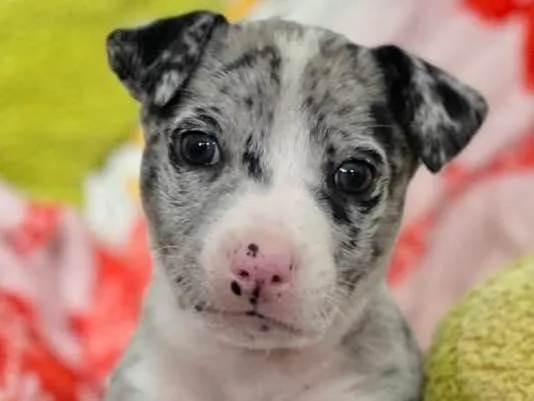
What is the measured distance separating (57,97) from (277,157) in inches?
55.8

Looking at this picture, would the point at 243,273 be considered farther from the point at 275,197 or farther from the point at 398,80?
the point at 398,80

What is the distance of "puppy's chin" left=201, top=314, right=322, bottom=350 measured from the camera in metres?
1.68

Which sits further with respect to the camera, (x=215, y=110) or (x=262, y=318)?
(x=215, y=110)

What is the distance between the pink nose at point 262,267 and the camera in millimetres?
1584

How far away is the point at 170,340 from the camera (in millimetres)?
1955

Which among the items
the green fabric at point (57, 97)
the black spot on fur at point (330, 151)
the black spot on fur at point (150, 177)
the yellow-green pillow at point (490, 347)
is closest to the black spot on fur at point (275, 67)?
the black spot on fur at point (330, 151)

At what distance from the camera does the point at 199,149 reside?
1.80 metres

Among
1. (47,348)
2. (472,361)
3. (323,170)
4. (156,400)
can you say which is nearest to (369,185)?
(323,170)

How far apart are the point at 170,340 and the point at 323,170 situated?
383 millimetres

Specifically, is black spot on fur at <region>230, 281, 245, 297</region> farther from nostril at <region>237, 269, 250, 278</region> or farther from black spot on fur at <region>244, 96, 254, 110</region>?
black spot on fur at <region>244, 96, 254, 110</region>

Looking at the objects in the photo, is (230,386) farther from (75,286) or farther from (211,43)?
(75,286)

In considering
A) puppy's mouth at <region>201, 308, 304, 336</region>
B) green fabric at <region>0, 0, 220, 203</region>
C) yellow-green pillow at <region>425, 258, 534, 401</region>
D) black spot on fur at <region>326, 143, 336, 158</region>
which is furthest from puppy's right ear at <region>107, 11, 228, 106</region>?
green fabric at <region>0, 0, 220, 203</region>

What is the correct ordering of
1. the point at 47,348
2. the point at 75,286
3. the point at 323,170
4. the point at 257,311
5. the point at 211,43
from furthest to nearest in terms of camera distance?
the point at 75,286 → the point at 47,348 → the point at 211,43 → the point at 323,170 → the point at 257,311

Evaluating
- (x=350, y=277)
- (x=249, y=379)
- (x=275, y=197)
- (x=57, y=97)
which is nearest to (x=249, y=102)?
(x=275, y=197)
